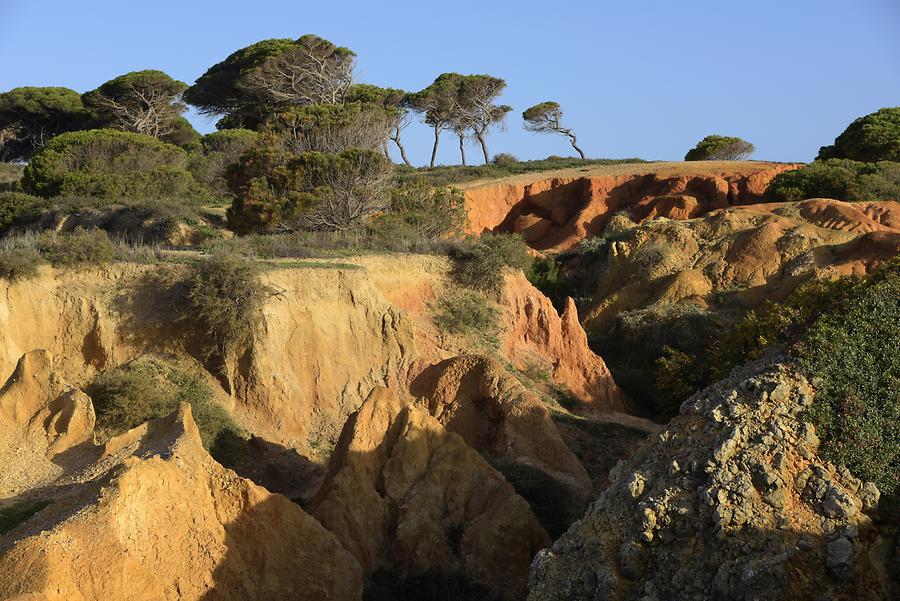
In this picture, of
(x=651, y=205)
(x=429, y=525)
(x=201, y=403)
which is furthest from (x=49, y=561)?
(x=651, y=205)

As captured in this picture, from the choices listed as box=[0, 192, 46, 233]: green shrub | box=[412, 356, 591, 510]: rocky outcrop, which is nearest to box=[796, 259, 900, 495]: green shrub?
box=[412, 356, 591, 510]: rocky outcrop

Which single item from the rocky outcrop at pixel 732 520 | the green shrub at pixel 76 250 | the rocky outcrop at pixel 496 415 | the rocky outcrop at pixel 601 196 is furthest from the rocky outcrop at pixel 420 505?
the rocky outcrop at pixel 601 196

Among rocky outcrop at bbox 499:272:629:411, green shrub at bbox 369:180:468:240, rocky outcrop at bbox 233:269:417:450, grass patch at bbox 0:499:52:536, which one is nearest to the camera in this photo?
grass patch at bbox 0:499:52:536

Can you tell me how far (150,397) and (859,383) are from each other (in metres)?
14.2

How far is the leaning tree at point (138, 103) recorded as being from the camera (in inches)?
2591

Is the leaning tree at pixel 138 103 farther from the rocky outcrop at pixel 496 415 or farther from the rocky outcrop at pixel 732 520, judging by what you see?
the rocky outcrop at pixel 732 520

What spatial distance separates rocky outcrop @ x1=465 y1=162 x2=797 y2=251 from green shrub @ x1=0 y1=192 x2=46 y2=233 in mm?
21354

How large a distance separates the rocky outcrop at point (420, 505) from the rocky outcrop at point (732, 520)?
2.86m

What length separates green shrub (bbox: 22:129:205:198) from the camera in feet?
157

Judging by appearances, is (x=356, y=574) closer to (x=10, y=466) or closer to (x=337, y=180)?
(x=10, y=466)

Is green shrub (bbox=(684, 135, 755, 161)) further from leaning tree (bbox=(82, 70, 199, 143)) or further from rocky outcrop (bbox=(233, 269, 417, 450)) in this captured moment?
rocky outcrop (bbox=(233, 269, 417, 450))

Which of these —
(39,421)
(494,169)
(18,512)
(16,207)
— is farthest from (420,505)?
(494,169)

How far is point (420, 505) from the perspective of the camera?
1844 cm

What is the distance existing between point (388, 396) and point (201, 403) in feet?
20.0
